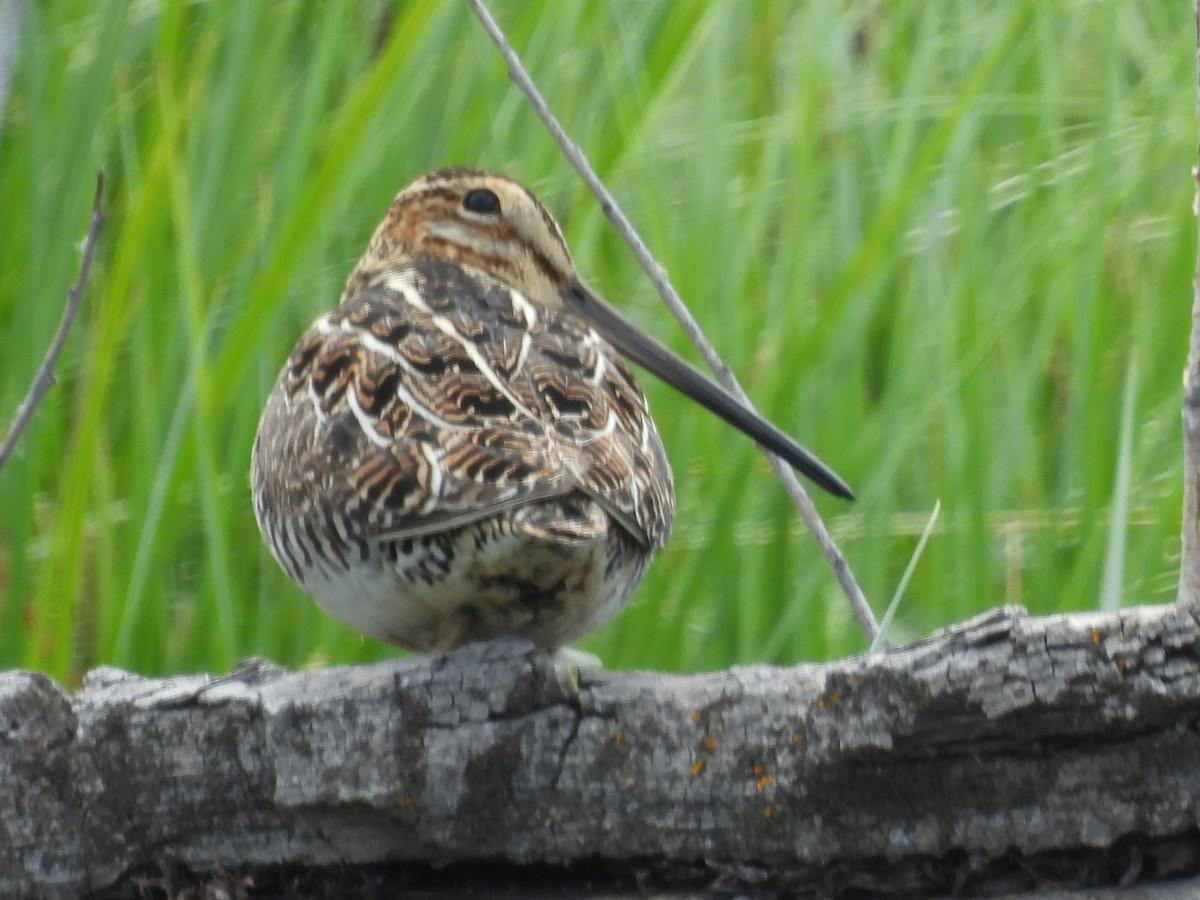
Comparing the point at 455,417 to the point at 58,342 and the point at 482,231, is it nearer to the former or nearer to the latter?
the point at 58,342

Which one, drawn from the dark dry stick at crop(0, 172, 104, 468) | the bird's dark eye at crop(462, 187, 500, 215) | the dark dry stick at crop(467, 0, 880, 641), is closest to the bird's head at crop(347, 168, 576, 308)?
the bird's dark eye at crop(462, 187, 500, 215)

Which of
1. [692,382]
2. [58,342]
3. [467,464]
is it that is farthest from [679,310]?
[58,342]

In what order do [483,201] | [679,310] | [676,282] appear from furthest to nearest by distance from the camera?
[676,282], [483,201], [679,310]

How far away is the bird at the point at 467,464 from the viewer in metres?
Answer: 2.30

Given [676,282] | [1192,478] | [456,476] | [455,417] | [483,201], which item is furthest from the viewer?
[676,282]

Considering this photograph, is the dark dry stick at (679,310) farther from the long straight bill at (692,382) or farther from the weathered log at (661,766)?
the weathered log at (661,766)

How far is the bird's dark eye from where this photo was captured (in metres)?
3.29

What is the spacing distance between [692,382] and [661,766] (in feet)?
3.38

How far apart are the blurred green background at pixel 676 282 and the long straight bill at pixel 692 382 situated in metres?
0.29

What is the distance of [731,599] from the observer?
128 inches

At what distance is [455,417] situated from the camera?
8.11ft

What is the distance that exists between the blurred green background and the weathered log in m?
0.94

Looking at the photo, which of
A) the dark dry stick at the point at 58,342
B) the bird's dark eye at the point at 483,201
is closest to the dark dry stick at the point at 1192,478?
the dark dry stick at the point at 58,342

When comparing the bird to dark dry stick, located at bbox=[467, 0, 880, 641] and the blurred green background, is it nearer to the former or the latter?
dark dry stick, located at bbox=[467, 0, 880, 641]
